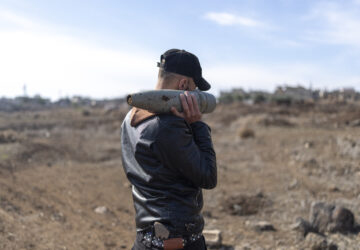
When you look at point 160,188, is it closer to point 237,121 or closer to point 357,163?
point 357,163

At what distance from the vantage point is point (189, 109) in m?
1.91

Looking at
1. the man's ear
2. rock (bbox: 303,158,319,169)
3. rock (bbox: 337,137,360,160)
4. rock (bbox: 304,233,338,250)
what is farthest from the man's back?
rock (bbox: 337,137,360,160)

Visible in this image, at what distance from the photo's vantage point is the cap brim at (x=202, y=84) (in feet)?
6.71

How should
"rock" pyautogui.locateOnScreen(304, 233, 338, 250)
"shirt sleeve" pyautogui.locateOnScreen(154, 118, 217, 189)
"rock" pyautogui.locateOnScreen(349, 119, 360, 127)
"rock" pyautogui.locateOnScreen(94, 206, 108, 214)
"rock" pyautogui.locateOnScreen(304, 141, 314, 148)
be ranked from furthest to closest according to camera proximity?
"rock" pyautogui.locateOnScreen(349, 119, 360, 127) < "rock" pyautogui.locateOnScreen(304, 141, 314, 148) < "rock" pyautogui.locateOnScreen(94, 206, 108, 214) < "rock" pyautogui.locateOnScreen(304, 233, 338, 250) < "shirt sleeve" pyautogui.locateOnScreen(154, 118, 217, 189)

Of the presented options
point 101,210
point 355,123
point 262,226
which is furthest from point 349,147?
point 355,123

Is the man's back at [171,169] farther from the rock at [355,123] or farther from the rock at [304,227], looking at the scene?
the rock at [355,123]

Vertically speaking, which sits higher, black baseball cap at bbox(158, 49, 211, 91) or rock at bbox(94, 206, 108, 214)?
black baseball cap at bbox(158, 49, 211, 91)

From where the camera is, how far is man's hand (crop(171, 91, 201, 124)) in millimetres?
1861

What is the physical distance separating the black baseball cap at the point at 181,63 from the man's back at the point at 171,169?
26 centimetres

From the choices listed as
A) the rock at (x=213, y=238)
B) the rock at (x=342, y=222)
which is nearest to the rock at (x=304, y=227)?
the rock at (x=342, y=222)

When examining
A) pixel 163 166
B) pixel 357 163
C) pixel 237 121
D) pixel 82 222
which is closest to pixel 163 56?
pixel 163 166

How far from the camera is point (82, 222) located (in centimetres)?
604

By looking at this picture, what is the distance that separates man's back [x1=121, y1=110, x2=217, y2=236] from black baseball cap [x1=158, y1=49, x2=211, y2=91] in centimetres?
26

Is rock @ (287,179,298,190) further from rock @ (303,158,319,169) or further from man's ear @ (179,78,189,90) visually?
man's ear @ (179,78,189,90)
